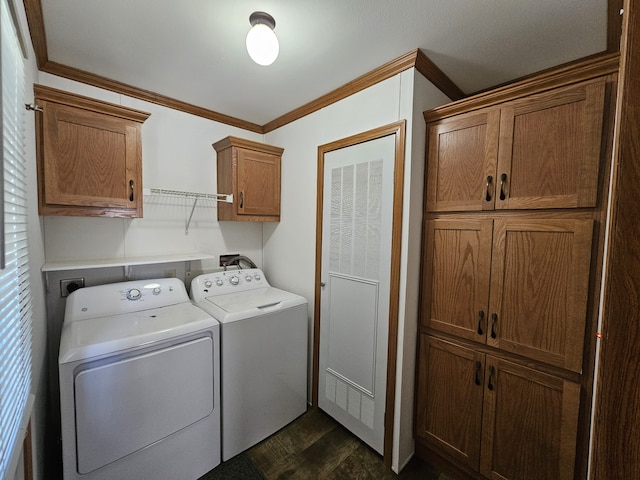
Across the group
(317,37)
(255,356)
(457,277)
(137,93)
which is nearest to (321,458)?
(255,356)

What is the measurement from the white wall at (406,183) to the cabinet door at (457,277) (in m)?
0.09

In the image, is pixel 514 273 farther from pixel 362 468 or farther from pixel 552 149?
pixel 362 468

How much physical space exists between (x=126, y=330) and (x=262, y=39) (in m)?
1.59

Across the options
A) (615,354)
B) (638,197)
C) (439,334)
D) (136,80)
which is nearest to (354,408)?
(439,334)

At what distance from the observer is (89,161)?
1.57 meters

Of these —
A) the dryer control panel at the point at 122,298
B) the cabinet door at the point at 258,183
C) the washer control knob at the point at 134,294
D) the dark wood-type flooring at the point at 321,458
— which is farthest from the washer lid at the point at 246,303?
the dark wood-type flooring at the point at 321,458

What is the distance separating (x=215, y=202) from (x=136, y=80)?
3.26 feet

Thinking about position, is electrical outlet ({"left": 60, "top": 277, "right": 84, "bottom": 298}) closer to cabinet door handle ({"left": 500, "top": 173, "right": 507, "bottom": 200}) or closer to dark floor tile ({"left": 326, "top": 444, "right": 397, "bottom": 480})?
dark floor tile ({"left": 326, "top": 444, "right": 397, "bottom": 480})

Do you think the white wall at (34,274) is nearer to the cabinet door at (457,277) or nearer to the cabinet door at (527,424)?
the cabinet door at (457,277)

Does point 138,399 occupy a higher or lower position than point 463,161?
lower

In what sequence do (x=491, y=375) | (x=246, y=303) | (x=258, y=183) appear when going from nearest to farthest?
1. (x=491, y=375)
2. (x=246, y=303)
3. (x=258, y=183)

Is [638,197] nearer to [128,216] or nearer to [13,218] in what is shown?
[13,218]

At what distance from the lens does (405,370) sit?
162 cm

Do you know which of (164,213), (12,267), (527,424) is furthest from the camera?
(164,213)
